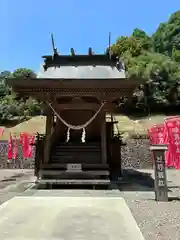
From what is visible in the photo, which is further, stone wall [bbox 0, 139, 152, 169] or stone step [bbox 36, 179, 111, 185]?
stone wall [bbox 0, 139, 152, 169]

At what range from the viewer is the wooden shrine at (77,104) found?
8.11 m

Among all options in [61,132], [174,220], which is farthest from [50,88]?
[174,220]

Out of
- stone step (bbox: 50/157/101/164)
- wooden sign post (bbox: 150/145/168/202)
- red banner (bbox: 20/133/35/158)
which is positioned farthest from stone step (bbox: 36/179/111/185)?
red banner (bbox: 20/133/35/158)

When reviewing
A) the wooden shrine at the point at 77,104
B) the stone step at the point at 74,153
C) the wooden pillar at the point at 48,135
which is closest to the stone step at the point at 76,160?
the wooden shrine at the point at 77,104

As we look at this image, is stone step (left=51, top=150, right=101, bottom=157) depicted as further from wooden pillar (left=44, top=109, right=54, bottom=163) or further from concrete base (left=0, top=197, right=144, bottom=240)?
concrete base (left=0, top=197, right=144, bottom=240)

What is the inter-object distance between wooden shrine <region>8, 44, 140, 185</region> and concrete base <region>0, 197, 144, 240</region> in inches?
98.9

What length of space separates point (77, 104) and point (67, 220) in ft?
17.8

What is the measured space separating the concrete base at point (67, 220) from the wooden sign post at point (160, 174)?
99cm

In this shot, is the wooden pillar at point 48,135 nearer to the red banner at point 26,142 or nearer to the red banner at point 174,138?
the red banner at point 174,138

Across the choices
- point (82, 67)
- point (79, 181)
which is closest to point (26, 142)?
point (82, 67)

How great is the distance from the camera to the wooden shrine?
811cm

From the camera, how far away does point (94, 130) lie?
1152 cm

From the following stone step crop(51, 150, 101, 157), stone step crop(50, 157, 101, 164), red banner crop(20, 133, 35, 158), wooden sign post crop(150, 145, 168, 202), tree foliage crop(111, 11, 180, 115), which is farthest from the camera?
tree foliage crop(111, 11, 180, 115)

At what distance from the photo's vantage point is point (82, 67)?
10.2 m
